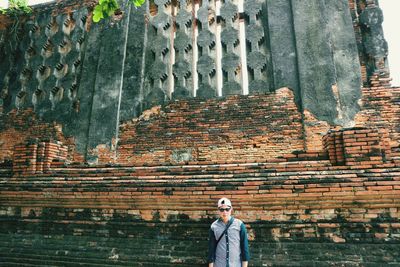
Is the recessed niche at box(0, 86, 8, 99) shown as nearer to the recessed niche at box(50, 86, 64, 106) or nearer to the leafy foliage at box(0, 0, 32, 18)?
the recessed niche at box(50, 86, 64, 106)

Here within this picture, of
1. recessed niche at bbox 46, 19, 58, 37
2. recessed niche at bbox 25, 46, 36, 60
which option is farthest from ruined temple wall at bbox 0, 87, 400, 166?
recessed niche at bbox 46, 19, 58, 37

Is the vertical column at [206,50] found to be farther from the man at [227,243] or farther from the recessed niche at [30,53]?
the recessed niche at [30,53]

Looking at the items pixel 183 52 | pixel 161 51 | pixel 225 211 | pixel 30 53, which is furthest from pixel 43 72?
pixel 225 211

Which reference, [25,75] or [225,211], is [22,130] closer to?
[25,75]

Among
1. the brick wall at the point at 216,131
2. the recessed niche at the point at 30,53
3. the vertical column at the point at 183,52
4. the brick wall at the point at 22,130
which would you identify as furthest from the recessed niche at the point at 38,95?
the vertical column at the point at 183,52

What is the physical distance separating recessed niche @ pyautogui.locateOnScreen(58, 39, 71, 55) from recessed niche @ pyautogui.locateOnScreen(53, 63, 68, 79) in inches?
14.4

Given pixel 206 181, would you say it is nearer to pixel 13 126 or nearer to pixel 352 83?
pixel 352 83

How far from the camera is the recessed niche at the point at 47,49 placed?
8.80 m

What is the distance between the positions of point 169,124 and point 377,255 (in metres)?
4.65

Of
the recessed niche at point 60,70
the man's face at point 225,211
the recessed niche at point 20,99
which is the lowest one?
the man's face at point 225,211

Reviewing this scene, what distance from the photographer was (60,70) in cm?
855

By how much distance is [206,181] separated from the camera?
4156 millimetres

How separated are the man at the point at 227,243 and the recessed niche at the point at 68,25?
7.35m

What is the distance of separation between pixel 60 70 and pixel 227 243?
6.99 meters
